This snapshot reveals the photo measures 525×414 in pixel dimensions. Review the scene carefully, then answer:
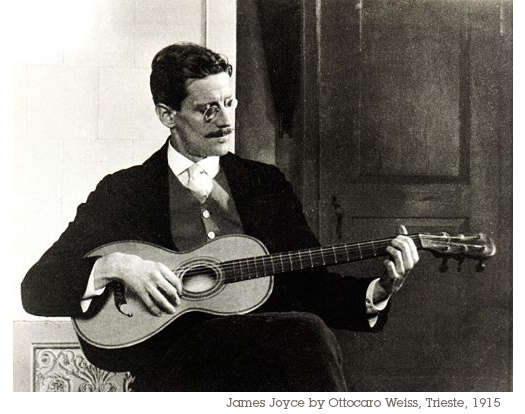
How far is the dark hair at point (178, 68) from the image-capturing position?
1.32 meters

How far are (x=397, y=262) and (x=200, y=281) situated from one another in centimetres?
42

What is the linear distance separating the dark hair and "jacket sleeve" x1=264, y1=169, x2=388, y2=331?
1.16 feet

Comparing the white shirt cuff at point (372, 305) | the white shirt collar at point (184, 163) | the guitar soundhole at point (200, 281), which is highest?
the white shirt collar at point (184, 163)

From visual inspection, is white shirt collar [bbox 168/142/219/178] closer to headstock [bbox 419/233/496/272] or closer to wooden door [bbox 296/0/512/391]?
wooden door [bbox 296/0/512/391]

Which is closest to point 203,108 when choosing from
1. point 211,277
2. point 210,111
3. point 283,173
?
point 210,111

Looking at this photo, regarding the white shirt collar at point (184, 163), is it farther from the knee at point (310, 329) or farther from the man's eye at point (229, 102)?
the knee at point (310, 329)

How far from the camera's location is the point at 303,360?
3.95 feet

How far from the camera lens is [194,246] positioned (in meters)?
1.29

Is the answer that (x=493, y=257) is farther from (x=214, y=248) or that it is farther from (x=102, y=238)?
(x=102, y=238)

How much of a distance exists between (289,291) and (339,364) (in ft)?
0.60

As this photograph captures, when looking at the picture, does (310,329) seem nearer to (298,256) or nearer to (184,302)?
(298,256)

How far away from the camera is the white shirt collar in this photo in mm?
1341

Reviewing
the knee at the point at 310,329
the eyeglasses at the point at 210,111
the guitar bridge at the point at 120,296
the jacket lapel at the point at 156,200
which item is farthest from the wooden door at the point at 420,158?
the guitar bridge at the point at 120,296

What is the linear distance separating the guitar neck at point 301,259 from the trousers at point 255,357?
9 centimetres
